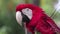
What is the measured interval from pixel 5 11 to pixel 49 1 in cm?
30

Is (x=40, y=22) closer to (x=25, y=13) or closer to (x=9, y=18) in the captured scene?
(x=25, y=13)

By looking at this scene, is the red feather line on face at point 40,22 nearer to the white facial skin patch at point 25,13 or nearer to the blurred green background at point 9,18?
the white facial skin patch at point 25,13

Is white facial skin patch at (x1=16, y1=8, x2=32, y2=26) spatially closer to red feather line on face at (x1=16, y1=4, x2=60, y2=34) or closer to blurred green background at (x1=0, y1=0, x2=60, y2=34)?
red feather line on face at (x1=16, y1=4, x2=60, y2=34)

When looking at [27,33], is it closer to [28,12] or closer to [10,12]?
[28,12]

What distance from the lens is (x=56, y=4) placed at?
1061mm

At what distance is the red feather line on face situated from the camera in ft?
2.89

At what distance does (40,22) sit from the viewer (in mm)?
895

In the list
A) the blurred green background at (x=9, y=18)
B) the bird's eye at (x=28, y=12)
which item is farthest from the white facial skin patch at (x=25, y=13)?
the blurred green background at (x=9, y=18)

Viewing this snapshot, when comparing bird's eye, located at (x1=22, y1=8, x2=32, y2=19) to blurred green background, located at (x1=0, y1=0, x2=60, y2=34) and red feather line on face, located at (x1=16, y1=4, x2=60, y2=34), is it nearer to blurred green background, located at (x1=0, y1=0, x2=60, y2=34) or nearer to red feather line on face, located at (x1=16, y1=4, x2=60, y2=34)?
red feather line on face, located at (x1=16, y1=4, x2=60, y2=34)

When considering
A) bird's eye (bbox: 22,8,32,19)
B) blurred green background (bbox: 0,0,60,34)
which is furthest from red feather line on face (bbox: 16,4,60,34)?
blurred green background (bbox: 0,0,60,34)

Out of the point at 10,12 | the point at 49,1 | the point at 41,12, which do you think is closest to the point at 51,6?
the point at 49,1

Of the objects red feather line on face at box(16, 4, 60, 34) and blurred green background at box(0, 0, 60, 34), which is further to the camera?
blurred green background at box(0, 0, 60, 34)

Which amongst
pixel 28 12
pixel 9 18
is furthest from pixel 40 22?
pixel 9 18

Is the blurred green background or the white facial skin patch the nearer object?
the white facial skin patch
